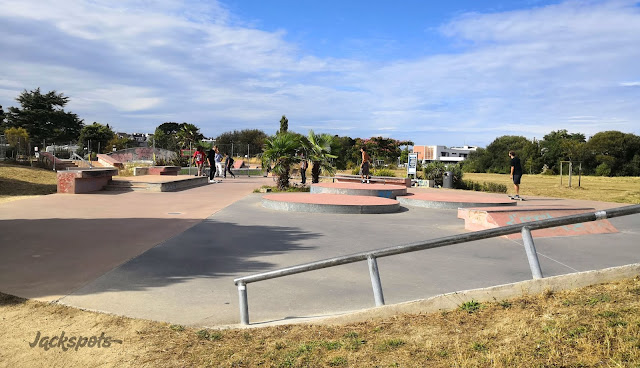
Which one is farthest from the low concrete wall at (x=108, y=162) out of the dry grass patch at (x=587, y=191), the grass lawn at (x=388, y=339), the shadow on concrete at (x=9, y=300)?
the grass lawn at (x=388, y=339)

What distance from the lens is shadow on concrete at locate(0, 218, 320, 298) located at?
19.3 feet

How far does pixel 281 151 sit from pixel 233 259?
446 inches

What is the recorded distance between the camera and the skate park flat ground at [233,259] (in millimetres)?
5234

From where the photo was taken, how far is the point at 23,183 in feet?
64.0

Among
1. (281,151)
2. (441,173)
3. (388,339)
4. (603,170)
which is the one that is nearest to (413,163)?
(441,173)

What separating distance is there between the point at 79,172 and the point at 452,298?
1579cm

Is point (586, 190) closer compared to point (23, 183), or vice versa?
point (23, 183)

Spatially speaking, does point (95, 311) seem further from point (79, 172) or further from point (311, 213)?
point (79, 172)

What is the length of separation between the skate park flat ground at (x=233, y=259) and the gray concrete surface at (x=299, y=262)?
2 centimetres

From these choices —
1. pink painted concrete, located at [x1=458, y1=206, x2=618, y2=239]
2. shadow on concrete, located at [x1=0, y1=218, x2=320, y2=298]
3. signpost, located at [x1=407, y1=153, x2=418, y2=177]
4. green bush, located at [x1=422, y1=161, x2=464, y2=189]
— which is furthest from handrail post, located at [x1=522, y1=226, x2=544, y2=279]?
signpost, located at [x1=407, y1=153, x2=418, y2=177]

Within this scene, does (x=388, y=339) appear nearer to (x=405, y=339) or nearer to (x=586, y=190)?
(x=405, y=339)

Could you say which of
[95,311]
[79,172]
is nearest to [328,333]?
[95,311]

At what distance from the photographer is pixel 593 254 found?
787cm

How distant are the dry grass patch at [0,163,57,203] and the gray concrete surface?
32.4ft
